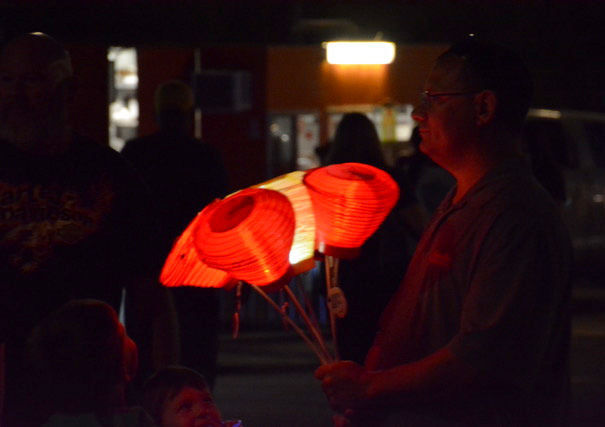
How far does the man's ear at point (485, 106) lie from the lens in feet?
9.82

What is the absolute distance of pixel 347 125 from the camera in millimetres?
6855

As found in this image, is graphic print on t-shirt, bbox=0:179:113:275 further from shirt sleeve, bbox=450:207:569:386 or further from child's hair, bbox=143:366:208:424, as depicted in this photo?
shirt sleeve, bbox=450:207:569:386

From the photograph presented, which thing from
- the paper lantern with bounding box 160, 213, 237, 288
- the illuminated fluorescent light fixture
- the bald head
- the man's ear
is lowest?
the illuminated fluorescent light fixture

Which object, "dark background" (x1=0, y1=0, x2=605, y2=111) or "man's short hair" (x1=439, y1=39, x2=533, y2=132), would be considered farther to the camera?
"dark background" (x1=0, y1=0, x2=605, y2=111)

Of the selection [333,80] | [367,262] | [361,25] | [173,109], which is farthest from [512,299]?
[361,25]

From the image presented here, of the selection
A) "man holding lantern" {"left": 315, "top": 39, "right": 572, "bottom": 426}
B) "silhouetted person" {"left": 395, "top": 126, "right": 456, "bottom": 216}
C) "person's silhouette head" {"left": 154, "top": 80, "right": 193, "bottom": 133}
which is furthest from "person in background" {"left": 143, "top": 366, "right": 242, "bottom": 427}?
"silhouetted person" {"left": 395, "top": 126, "right": 456, "bottom": 216}

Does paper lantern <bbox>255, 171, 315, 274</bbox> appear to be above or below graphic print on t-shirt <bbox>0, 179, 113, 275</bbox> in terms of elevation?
above

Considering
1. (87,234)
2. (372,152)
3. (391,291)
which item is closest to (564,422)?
(87,234)

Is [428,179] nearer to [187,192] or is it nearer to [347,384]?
[187,192]

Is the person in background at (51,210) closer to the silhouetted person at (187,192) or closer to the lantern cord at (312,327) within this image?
the lantern cord at (312,327)

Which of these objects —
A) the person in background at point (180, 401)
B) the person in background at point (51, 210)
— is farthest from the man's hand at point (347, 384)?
the person in background at point (51, 210)

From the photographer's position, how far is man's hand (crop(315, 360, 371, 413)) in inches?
115

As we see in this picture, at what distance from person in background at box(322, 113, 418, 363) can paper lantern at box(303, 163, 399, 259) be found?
2782mm

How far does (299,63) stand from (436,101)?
16.1m
